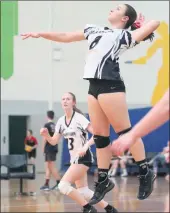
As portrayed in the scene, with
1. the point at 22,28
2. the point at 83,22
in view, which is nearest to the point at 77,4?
the point at 83,22

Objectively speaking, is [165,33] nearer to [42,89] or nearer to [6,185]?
[42,89]

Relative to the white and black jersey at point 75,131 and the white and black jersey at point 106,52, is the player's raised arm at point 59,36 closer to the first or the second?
the white and black jersey at point 106,52

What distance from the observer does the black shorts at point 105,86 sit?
14.8 feet

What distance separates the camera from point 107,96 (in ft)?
14.7

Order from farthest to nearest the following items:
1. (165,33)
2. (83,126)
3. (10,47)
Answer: (165,33) → (10,47) → (83,126)

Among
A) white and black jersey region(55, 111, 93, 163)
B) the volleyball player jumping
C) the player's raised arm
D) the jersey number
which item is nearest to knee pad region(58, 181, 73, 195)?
white and black jersey region(55, 111, 93, 163)

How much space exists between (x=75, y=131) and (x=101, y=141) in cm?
340

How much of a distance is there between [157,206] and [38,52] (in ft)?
40.2

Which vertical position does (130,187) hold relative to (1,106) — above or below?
below

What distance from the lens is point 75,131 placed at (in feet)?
26.9

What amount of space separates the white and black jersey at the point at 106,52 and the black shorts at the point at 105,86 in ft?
0.18

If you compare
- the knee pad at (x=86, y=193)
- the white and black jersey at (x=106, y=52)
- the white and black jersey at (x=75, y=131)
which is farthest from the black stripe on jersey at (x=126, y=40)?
the knee pad at (x=86, y=193)

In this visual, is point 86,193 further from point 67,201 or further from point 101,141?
point 67,201

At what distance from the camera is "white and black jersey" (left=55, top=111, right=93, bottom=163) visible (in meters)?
8.00
